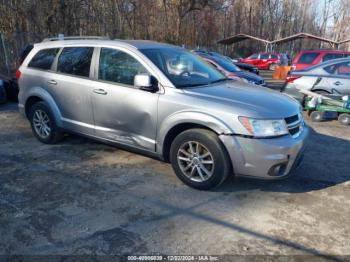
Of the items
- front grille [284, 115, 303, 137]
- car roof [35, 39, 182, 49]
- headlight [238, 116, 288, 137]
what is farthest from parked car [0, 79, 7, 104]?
front grille [284, 115, 303, 137]

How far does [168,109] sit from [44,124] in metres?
2.66

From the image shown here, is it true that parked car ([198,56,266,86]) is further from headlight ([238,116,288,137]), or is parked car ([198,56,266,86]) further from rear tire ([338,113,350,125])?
headlight ([238,116,288,137])

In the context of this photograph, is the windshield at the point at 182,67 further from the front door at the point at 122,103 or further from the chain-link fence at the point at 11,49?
the chain-link fence at the point at 11,49

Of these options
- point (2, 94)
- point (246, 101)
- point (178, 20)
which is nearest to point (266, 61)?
point (178, 20)

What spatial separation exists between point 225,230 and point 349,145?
4.06 metres

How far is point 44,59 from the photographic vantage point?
17.7ft

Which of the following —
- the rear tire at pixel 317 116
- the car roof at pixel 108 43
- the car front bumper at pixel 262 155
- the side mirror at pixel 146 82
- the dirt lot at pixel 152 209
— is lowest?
the dirt lot at pixel 152 209

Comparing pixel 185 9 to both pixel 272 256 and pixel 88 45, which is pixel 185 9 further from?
pixel 272 256

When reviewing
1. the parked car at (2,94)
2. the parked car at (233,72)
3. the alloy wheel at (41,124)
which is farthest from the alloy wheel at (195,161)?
the parked car at (2,94)

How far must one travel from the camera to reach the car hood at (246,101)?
364 cm

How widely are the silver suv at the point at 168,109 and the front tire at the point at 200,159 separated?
1cm

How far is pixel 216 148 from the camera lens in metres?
3.70

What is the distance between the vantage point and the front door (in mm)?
4203

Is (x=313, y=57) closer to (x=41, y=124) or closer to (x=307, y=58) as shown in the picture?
(x=307, y=58)
